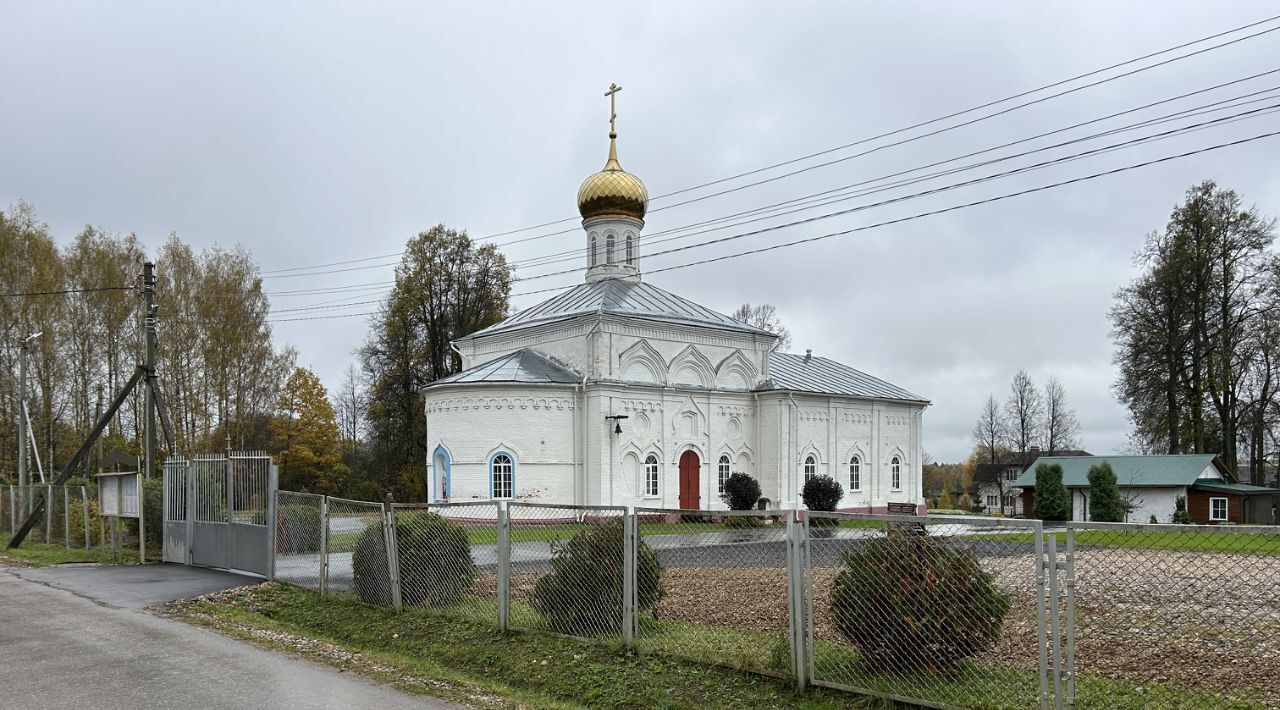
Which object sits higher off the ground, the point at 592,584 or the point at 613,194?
the point at 613,194

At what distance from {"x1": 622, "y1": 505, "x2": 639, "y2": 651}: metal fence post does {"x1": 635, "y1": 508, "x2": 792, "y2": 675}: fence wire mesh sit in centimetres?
8

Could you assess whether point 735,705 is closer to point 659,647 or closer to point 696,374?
point 659,647

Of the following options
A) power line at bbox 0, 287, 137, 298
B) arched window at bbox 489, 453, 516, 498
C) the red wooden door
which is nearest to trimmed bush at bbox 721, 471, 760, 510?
the red wooden door

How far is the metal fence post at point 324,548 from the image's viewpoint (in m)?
11.6

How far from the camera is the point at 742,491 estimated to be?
27.9 metres

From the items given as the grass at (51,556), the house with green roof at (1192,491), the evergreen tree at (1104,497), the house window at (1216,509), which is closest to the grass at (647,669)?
the grass at (51,556)

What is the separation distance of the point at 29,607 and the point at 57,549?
31.0ft

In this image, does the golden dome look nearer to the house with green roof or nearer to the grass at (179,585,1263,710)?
the house with green roof

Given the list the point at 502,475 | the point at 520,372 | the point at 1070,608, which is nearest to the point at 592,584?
the point at 1070,608

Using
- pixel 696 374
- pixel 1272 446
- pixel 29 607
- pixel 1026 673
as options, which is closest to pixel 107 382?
pixel 696 374

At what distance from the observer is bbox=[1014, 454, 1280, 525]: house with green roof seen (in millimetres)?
33000

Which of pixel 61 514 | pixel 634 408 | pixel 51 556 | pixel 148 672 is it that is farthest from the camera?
pixel 634 408

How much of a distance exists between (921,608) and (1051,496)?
3043 centimetres

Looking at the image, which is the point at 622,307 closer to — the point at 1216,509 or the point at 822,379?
the point at 822,379
